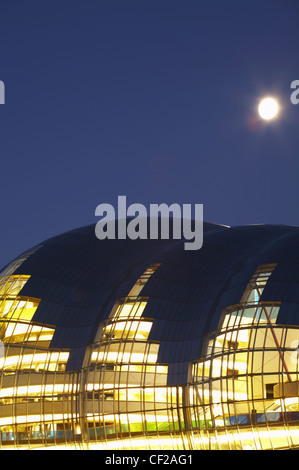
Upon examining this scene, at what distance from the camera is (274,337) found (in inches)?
1187

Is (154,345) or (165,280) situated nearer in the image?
(154,345)

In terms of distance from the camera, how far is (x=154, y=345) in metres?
36.0

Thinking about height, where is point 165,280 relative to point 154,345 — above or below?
above

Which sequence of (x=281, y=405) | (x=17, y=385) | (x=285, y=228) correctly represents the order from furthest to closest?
(x=285, y=228) < (x=17, y=385) < (x=281, y=405)

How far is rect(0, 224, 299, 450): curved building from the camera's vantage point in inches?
1190

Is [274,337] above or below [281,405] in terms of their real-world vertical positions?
above

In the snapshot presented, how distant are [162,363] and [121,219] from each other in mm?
21500

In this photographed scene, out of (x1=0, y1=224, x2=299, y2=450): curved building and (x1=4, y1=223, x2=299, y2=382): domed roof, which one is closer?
(x1=0, y1=224, x2=299, y2=450): curved building

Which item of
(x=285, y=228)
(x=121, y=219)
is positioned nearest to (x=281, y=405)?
(x=285, y=228)

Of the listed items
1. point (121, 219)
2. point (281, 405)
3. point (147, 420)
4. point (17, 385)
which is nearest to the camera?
point (281, 405)

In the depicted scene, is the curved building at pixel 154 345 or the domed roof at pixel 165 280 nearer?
the curved building at pixel 154 345

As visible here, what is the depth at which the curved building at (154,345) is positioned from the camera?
1190 inches
